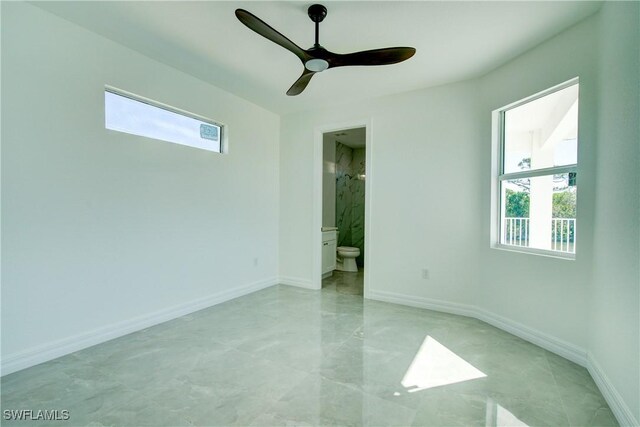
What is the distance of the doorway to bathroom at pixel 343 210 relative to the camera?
15.5 ft

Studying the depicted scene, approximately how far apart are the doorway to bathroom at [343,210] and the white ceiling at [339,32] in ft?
5.94

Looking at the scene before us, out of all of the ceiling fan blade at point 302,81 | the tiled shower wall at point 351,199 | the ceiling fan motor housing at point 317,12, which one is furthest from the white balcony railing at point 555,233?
the tiled shower wall at point 351,199

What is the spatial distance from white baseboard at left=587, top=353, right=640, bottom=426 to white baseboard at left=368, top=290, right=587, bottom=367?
128 millimetres

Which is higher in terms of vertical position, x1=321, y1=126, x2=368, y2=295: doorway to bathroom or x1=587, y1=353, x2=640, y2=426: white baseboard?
x1=321, y1=126, x2=368, y2=295: doorway to bathroom

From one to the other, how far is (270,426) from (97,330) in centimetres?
186

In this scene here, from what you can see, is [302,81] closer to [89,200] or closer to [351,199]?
[89,200]

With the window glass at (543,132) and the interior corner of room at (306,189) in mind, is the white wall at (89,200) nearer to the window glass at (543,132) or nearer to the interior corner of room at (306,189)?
the interior corner of room at (306,189)

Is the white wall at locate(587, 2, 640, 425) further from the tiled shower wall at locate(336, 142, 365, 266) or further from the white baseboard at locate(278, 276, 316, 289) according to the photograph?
the tiled shower wall at locate(336, 142, 365, 266)

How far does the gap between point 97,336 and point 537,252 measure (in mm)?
3835

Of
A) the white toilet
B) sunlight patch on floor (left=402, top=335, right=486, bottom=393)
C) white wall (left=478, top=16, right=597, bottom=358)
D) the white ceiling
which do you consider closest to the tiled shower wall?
the white toilet

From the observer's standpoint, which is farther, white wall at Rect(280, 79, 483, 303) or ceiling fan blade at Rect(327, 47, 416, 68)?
white wall at Rect(280, 79, 483, 303)

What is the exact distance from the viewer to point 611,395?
1.71 m

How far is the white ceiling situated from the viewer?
2.03 metres

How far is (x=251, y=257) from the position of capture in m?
4.02
